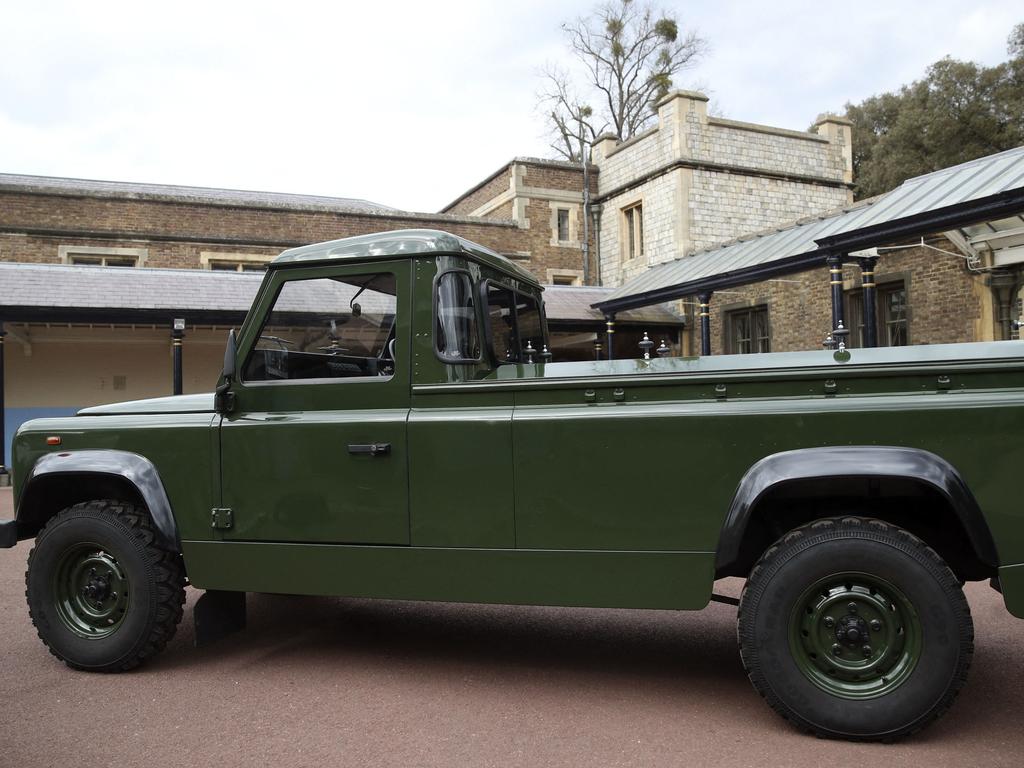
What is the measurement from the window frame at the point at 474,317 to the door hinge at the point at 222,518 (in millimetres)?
1302

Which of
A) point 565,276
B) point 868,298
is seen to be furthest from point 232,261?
point 868,298

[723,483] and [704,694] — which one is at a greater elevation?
[723,483]

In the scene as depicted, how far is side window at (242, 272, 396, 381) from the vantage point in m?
3.87

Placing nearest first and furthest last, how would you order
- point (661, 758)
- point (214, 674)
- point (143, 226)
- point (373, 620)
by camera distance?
point (661, 758) → point (214, 674) → point (373, 620) → point (143, 226)

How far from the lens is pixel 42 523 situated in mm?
4395

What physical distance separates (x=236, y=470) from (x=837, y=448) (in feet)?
9.00

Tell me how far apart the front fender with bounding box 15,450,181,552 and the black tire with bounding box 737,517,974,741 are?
110 inches

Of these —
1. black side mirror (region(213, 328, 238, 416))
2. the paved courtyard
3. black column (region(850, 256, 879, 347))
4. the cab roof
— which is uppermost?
black column (region(850, 256, 879, 347))

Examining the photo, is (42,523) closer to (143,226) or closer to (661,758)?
(661,758)

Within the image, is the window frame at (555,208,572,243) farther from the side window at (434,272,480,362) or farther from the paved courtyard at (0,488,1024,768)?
the side window at (434,272,480,362)

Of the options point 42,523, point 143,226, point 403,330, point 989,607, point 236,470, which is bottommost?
point 989,607

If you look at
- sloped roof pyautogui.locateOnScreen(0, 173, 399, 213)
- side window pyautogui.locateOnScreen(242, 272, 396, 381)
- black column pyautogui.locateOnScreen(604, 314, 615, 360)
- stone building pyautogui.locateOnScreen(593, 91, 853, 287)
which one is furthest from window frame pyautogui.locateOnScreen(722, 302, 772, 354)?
side window pyautogui.locateOnScreen(242, 272, 396, 381)

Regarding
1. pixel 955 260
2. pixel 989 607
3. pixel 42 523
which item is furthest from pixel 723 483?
pixel 955 260

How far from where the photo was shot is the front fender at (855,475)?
2967 mm
